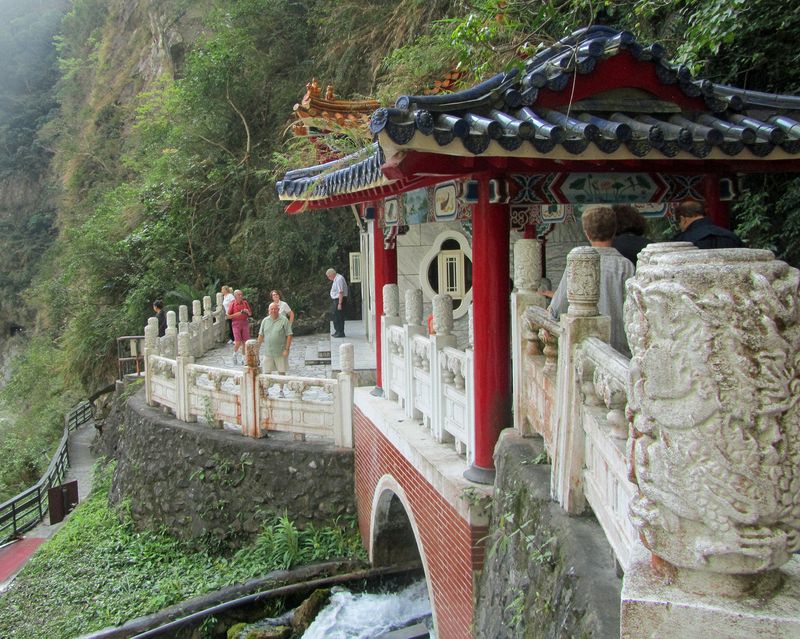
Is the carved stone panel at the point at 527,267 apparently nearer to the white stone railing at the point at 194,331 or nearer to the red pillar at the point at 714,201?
the red pillar at the point at 714,201

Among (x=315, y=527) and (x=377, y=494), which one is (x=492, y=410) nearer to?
(x=377, y=494)

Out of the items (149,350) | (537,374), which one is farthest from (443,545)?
(149,350)

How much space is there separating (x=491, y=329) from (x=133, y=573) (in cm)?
728

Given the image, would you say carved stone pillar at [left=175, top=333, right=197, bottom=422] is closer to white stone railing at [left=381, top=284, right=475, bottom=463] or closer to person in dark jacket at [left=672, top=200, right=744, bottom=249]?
white stone railing at [left=381, top=284, right=475, bottom=463]

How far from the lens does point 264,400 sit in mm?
10539

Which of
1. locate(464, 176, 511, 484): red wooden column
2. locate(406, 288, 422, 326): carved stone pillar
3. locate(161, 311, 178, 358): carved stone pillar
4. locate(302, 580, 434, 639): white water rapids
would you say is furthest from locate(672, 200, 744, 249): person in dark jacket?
locate(161, 311, 178, 358): carved stone pillar

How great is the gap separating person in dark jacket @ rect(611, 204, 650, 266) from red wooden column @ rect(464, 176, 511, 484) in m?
1.05

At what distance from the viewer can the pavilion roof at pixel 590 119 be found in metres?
4.42

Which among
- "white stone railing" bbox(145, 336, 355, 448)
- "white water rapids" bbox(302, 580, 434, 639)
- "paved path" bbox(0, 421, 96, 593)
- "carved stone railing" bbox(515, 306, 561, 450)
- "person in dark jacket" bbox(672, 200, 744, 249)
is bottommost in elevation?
"paved path" bbox(0, 421, 96, 593)

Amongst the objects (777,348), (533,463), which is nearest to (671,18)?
(533,463)

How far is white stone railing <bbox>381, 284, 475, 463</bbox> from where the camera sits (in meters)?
6.16

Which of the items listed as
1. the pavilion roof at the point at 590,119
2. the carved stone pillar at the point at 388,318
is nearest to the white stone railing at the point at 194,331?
the carved stone pillar at the point at 388,318

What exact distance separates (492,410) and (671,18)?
22.4 ft

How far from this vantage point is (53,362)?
2564 centimetres
